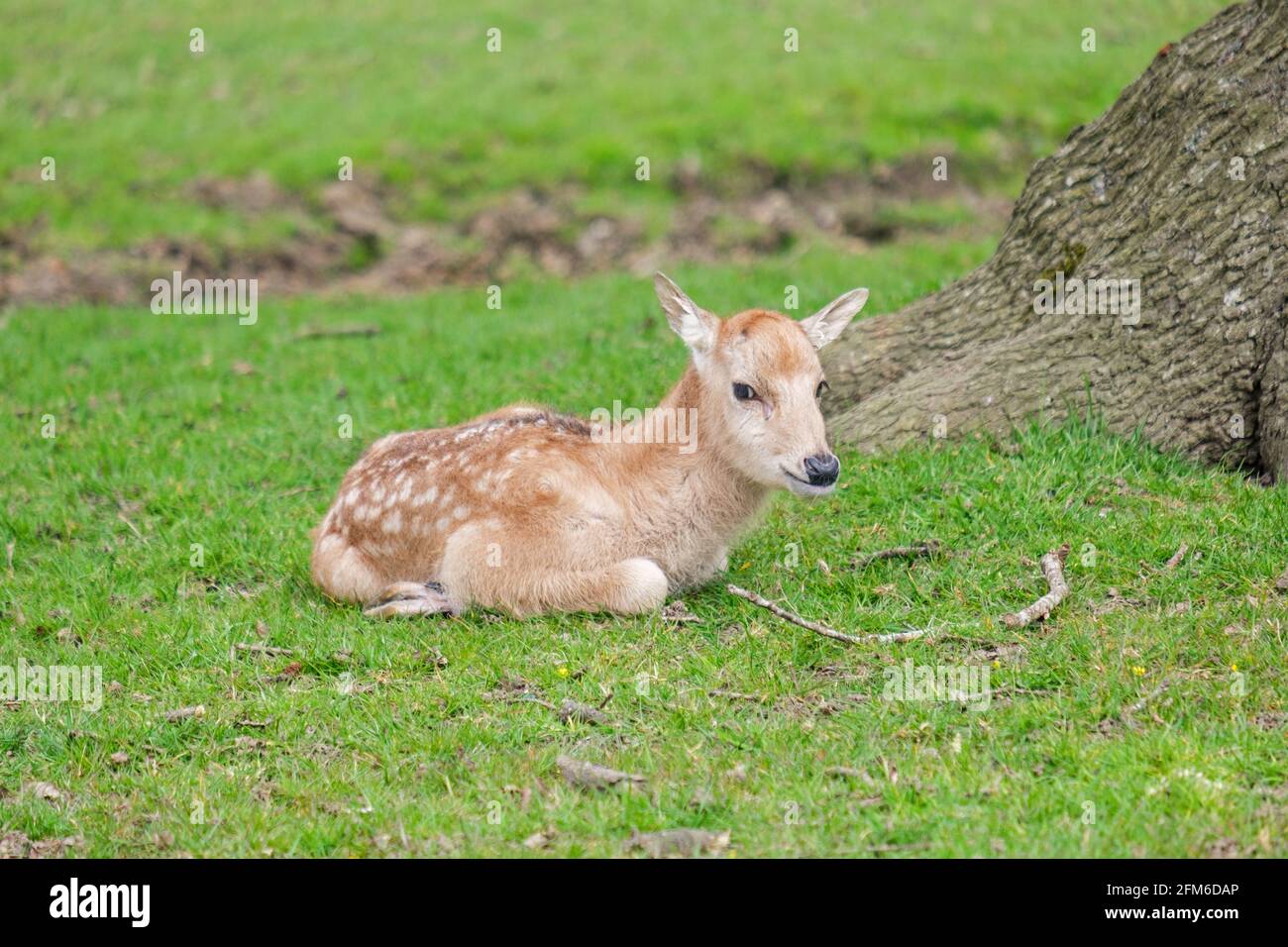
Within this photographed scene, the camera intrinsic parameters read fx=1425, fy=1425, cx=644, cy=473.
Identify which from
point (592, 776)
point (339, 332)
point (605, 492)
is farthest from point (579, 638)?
point (339, 332)

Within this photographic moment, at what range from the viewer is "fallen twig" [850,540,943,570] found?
741cm

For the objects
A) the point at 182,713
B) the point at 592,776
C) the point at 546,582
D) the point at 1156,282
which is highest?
the point at 1156,282

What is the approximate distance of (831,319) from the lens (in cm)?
780

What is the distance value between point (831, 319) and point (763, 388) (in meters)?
0.79

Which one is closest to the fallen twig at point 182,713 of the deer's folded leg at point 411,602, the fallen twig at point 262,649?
the fallen twig at point 262,649

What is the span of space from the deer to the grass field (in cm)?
22

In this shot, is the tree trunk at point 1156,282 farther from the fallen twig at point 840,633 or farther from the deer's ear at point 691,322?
the fallen twig at point 840,633

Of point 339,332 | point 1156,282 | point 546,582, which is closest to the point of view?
point 546,582

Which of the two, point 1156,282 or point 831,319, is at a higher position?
point 1156,282

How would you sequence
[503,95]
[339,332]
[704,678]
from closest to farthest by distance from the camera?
[704,678] < [339,332] < [503,95]

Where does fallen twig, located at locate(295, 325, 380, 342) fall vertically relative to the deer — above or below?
above

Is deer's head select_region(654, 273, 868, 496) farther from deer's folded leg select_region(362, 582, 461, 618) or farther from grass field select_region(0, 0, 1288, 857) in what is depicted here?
deer's folded leg select_region(362, 582, 461, 618)

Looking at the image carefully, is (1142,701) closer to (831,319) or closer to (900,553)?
(900,553)

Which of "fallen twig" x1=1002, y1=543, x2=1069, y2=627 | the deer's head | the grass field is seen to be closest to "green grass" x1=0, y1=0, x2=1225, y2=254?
the grass field
